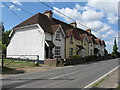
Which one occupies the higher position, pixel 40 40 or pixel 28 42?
pixel 40 40

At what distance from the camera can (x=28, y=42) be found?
26.1 m

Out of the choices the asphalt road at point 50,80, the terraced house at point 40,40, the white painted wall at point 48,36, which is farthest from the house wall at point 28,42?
the asphalt road at point 50,80

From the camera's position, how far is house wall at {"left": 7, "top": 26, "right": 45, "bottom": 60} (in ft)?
80.2

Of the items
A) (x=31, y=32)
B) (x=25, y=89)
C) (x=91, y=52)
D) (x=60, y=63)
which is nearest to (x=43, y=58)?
(x=60, y=63)

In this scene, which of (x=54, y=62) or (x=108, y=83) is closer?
(x=108, y=83)

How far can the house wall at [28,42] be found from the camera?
2443cm

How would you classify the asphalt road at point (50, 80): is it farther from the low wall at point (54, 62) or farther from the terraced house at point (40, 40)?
the terraced house at point (40, 40)

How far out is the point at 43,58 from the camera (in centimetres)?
2403

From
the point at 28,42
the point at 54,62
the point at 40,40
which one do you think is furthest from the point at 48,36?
the point at 54,62

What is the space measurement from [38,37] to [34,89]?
59.6 ft

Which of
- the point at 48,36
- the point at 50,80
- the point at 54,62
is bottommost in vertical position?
the point at 50,80

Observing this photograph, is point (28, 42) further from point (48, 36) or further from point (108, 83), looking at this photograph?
point (108, 83)

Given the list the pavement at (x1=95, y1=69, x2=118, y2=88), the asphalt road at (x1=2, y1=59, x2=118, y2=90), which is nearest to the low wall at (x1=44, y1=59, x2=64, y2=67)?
the asphalt road at (x1=2, y1=59, x2=118, y2=90)

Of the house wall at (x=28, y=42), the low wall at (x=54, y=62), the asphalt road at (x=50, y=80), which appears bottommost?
the asphalt road at (x=50, y=80)
